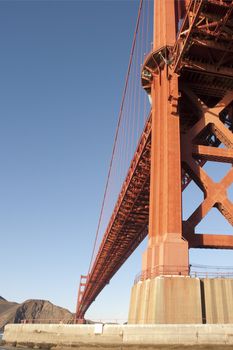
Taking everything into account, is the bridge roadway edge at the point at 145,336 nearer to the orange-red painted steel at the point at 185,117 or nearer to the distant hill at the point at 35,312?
the orange-red painted steel at the point at 185,117

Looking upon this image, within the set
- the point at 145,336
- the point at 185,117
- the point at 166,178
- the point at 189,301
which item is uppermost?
the point at 185,117

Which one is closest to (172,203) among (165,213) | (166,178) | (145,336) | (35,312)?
(165,213)

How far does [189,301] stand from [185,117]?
1110 cm

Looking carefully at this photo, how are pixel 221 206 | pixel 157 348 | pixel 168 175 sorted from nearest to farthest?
pixel 157 348, pixel 168 175, pixel 221 206

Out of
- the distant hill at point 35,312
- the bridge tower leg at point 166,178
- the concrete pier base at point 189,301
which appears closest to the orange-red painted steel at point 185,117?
the bridge tower leg at point 166,178

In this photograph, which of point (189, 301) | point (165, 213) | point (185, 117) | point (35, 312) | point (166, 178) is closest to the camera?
point (189, 301)

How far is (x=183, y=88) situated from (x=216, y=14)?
140 inches

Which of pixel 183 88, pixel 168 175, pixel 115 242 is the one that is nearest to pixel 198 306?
pixel 168 175

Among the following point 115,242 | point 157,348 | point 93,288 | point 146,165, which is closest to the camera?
point 157,348

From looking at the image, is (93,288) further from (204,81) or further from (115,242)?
(204,81)

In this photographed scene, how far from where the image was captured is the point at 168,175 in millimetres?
12961

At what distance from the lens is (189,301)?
10.1 metres

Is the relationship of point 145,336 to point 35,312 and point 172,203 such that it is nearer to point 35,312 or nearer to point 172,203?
point 172,203

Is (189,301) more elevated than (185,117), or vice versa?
(185,117)
